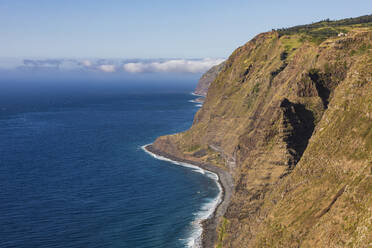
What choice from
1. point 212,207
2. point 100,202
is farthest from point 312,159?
point 100,202

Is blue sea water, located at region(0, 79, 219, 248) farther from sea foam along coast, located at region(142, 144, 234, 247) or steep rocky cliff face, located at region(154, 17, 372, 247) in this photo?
steep rocky cliff face, located at region(154, 17, 372, 247)

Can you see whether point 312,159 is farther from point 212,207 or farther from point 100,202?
point 100,202

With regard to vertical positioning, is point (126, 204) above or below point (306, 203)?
below

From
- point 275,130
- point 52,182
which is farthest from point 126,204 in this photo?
point 275,130

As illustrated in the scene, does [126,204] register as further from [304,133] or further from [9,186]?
[304,133]

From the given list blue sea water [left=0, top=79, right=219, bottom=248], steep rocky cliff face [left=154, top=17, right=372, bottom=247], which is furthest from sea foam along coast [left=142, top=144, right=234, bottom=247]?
steep rocky cliff face [left=154, top=17, right=372, bottom=247]

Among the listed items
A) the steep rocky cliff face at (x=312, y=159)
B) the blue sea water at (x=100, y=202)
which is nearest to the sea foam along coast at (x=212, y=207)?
the blue sea water at (x=100, y=202)

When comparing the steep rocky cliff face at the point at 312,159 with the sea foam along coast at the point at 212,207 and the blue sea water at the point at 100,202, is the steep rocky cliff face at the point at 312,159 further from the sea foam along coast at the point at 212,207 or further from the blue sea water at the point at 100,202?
the blue sea water at the point at 100,202
